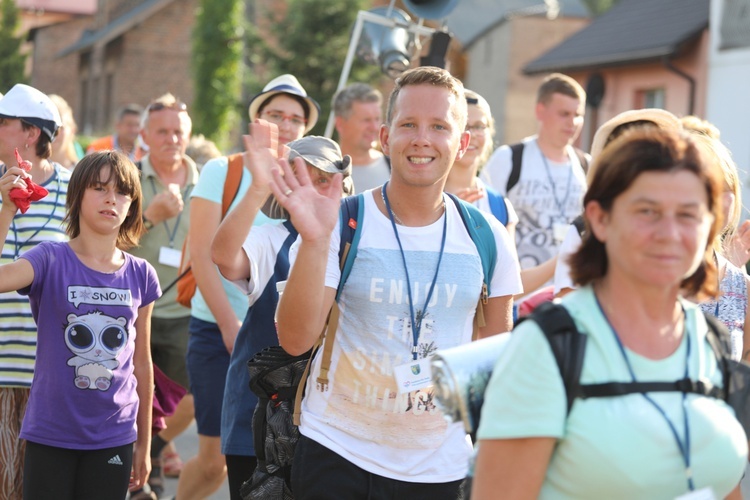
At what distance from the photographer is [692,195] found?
2645 millimetres

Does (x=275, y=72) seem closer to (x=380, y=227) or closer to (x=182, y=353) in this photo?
(x=182, y=353)

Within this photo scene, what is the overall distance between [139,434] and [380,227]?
5.86 feet

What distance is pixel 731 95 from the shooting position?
872 inches

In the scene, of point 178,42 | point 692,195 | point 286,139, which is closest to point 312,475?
point 692,195

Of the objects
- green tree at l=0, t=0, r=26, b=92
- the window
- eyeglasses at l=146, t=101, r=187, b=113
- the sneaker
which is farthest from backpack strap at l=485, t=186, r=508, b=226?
green tree at l=0, t=0, r=26, b=92

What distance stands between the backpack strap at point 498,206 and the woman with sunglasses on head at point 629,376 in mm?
2757

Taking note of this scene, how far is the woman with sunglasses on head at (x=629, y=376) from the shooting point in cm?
258

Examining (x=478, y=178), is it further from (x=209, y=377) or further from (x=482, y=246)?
(x=482, y=246)

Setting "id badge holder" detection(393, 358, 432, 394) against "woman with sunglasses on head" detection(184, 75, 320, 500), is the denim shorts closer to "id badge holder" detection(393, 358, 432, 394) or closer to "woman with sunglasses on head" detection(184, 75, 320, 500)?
"woman with sunglasses on head" detection(184, 75, 320, 500)

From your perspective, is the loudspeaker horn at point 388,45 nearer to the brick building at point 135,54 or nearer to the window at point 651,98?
the window at point 651,98

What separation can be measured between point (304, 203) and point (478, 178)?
338cm

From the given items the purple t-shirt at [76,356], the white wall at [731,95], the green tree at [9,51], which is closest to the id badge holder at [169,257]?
the purple t-shirt at [76,356]

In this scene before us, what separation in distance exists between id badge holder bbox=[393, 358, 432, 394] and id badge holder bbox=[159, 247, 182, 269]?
369 cm

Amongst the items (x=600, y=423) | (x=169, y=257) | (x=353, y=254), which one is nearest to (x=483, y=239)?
(x=353, y=254)
